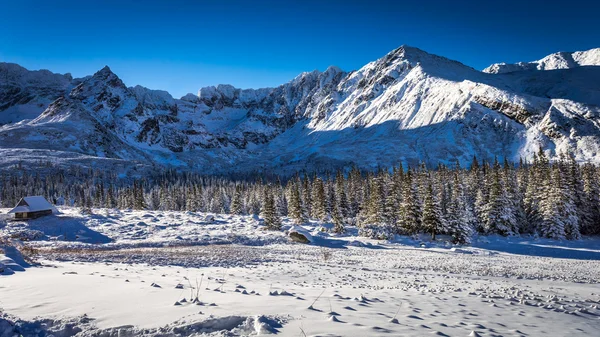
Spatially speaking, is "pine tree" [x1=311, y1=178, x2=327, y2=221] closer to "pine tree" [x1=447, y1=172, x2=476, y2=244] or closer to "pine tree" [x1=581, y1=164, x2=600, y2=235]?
"pine tree" [x1=447, y1=172, x2=476, y2=244]

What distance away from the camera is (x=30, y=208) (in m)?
53.6

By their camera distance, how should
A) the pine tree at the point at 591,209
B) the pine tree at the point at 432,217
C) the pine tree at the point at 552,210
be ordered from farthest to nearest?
the pine tree at the point at 591,209
the pine tree at the point at 552,210
the pine tree at the point at 432,217

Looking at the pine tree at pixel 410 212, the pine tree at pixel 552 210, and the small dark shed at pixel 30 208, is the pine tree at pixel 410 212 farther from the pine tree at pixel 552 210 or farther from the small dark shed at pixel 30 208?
the small dark shed at pixel 30 208

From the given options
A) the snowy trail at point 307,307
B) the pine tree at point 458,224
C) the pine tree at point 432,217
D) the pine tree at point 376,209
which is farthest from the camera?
the pine tree at point 376,209

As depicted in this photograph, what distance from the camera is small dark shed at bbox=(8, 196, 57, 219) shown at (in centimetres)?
5336

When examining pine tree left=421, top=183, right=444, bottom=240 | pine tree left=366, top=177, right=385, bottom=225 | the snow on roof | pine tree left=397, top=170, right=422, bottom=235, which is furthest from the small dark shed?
pine tree left=421, top=183, right=444, bottom=240

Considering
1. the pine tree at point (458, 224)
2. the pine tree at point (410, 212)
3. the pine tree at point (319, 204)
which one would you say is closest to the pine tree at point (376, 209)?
the pine tree at point (410, 212)

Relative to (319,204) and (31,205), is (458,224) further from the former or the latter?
(31,205)

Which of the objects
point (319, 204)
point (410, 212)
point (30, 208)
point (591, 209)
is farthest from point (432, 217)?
point (30, 208)

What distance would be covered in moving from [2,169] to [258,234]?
228492 millimetres

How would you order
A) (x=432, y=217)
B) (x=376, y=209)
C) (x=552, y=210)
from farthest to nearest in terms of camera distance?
(x=376, y=209) → (x=552, y=210) → (x=432, y=217)

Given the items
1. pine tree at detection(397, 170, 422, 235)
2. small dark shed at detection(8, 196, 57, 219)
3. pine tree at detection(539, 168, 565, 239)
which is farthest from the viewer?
small dark shed at detection(8, 196, 57, 219)

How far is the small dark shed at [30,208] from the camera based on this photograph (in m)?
53.4

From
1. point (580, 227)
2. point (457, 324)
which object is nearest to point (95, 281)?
point (457, 324)
